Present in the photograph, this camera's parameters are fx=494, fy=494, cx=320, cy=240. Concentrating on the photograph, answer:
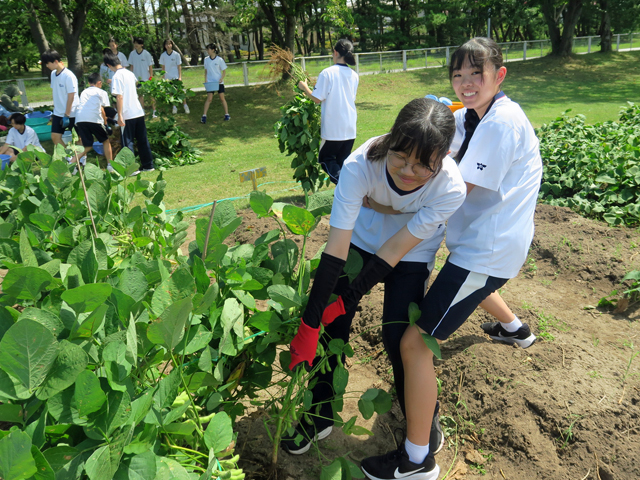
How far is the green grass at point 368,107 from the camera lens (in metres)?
7.06

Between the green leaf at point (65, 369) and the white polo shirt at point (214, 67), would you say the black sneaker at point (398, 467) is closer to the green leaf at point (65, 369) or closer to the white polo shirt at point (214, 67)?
the green leaf at point (65, 369)

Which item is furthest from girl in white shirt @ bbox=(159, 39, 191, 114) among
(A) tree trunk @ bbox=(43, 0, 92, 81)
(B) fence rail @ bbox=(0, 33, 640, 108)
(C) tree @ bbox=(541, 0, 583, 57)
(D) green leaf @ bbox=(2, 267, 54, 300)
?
(C) tree @ bbox=(541, 0, 583, 57)

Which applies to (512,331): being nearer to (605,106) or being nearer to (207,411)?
(207,411)

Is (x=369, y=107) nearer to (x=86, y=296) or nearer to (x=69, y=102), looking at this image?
(x=69, y=102)

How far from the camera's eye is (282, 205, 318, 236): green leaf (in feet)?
5.38

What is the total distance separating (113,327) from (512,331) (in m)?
2.15

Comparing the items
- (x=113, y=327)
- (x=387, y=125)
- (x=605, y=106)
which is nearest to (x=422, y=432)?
(x=113, y=327)

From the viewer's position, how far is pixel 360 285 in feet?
5.74

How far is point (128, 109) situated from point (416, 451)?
6688 millimetres

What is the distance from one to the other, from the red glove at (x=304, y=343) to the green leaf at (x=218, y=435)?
421mm

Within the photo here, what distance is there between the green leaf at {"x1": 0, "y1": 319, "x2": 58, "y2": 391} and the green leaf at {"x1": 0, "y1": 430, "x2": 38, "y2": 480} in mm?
129

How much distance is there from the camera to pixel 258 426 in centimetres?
233

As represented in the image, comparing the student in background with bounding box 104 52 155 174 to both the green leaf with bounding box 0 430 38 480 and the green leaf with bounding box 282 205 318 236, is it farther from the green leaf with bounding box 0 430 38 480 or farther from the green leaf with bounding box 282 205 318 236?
the green leaf with bounding box 0 430 38 480

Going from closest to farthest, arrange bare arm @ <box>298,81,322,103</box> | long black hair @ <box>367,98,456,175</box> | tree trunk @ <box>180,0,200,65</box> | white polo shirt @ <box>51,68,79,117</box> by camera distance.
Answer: long black hair @ <box>367,98,456,175</box>, bare arm @ <box>298,81,322,103</box>, white polo shirt @ <box>51,68,79,117</box>, tree trunk @ <box>180,0,200,65</box>
